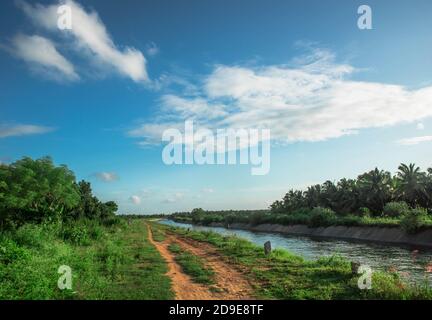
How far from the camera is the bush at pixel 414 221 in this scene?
50.7 meters

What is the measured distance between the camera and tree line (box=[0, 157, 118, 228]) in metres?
31.2

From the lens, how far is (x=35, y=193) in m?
33.9

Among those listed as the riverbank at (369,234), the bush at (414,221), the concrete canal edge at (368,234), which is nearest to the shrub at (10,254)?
the riverbank at (369,234)

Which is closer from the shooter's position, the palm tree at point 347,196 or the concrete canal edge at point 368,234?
the concrete canal edge at point 368,234

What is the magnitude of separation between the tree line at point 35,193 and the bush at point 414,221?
43.6 meters

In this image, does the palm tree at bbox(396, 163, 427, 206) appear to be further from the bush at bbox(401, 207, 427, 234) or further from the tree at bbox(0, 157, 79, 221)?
the tree at bbox(0, 157, 79, 221)

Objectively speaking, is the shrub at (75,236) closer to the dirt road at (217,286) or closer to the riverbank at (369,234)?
the dirt road at (217,286)

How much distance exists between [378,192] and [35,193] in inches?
2680

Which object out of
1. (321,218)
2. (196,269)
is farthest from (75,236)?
(321,218)

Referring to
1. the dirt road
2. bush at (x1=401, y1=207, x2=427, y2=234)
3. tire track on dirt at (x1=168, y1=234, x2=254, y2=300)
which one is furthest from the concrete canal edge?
the dirt road
